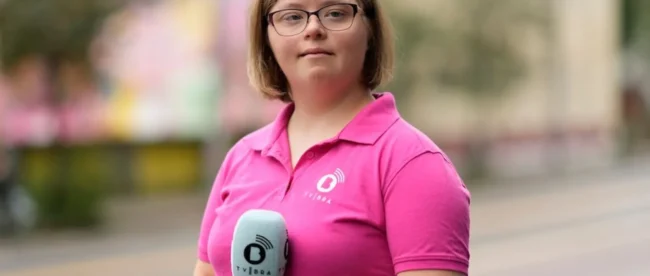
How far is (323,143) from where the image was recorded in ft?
6.05

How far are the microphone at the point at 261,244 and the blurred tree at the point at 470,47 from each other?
15.6 m

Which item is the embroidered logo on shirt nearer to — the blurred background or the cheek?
the cheek

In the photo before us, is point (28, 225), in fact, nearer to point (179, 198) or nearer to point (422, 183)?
point (179, 198)

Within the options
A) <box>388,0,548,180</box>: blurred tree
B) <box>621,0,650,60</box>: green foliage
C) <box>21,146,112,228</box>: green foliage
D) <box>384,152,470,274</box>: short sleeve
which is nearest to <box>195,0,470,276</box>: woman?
<box>384,152,470,274</box>: short sleeve

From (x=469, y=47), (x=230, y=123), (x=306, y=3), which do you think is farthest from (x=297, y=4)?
(x=469, y=47)

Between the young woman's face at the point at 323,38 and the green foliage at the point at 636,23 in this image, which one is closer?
the young woman's face at the point at 323,38

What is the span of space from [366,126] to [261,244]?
297mm

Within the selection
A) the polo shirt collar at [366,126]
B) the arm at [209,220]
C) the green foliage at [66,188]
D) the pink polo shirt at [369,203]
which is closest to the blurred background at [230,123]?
the green foliage at [66,188]

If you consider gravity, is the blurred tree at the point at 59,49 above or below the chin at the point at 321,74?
below

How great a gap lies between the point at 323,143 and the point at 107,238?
11.2 m

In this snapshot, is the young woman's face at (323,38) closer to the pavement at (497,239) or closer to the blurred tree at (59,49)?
the pavement at (497,239)

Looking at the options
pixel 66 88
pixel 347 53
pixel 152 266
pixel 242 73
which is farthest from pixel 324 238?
pixel 242 73

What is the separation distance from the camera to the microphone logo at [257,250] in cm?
175

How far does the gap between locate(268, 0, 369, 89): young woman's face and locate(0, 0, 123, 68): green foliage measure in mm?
10752
